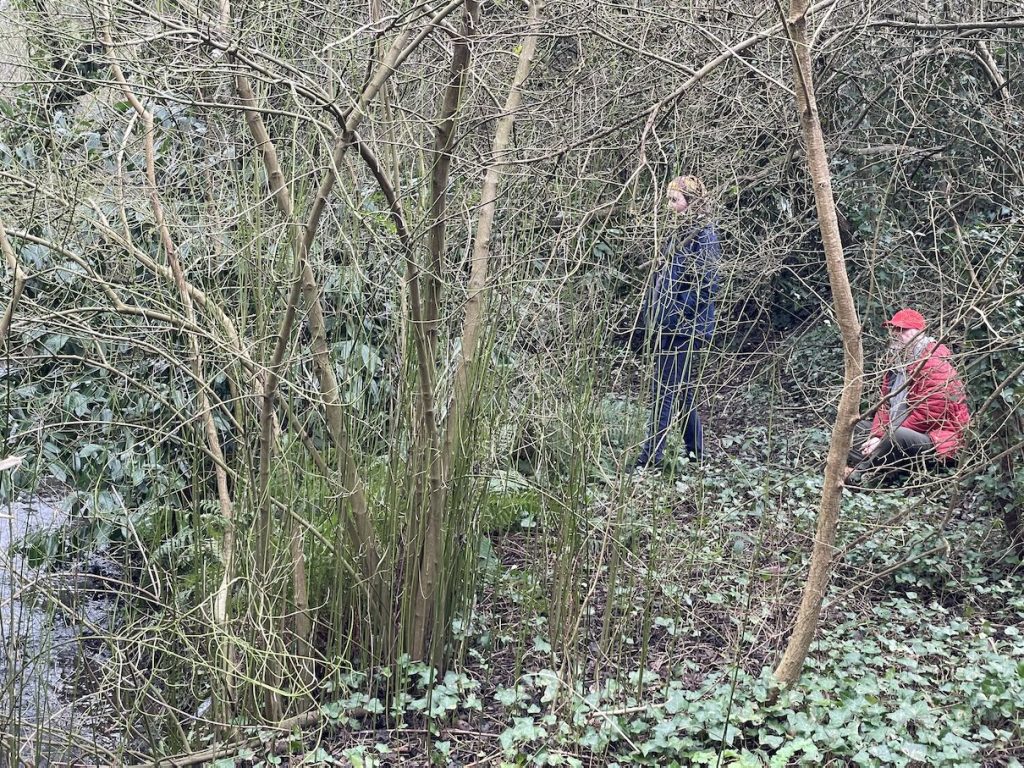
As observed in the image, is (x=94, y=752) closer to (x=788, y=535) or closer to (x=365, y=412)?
(x=365, y=412)

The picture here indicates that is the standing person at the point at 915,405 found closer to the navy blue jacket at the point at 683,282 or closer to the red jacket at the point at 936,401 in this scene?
the red jacket at the point at 936,401

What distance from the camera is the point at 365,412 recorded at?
395cm

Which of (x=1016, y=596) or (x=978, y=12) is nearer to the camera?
(x=1016, y=596)

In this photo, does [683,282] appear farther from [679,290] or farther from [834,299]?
[834,299]

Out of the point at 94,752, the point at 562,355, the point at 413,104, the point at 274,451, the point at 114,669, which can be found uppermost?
the point at 413,104

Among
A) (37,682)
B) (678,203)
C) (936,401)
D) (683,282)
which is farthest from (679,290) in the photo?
(37,682)

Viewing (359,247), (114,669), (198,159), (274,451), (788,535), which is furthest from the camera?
(788,535)

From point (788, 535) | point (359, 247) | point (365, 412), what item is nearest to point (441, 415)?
point (365, 412)

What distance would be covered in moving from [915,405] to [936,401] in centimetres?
140

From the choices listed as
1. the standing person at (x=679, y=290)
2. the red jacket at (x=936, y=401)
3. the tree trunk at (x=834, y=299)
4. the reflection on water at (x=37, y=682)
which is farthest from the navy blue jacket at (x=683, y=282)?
the reflection on water at (x=37, y=682)

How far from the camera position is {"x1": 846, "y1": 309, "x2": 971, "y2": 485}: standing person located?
3.15 m

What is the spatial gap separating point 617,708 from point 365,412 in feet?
4.84

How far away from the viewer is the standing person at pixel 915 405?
124 inches

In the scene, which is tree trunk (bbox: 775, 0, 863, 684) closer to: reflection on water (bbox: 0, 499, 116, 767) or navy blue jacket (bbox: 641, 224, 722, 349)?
navy blue jacket (bbox: 641, 224, 722, 349)
